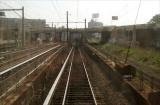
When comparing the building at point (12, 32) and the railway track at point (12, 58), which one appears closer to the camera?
the railway track at point (12, 58)

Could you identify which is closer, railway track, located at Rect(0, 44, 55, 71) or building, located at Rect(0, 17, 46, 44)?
railway track, located at Rect(0, 44, 55, 71)

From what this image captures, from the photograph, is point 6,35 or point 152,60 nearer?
point 152,60

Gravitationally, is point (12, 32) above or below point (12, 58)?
above

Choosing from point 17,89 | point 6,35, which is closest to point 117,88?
point 17,89

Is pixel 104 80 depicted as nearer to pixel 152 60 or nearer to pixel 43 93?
pixel 43 93

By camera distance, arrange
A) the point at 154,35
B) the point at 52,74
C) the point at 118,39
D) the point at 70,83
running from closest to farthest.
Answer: the point at 70,83
the point at 52,74
the point at 154,35
the point at 118,39

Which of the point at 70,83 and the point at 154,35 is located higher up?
the point at 154,35

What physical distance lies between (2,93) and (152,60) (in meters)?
17.5

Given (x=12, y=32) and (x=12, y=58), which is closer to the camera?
(x=12, y=58)

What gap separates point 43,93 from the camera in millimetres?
14344

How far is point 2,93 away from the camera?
13453 mm

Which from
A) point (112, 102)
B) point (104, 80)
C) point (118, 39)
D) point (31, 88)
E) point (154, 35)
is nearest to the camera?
point (112, 102)

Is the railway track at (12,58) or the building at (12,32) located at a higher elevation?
the building at (12,32)

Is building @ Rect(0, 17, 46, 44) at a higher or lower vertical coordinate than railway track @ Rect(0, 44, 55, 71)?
higher
